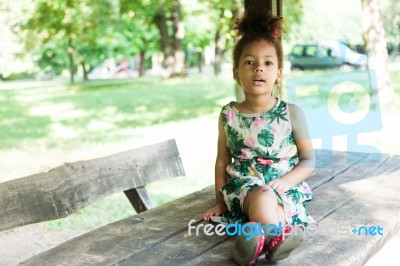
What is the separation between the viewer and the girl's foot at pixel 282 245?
5.68ft

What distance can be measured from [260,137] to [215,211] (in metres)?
0.40

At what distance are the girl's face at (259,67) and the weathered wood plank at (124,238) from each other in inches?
25.7

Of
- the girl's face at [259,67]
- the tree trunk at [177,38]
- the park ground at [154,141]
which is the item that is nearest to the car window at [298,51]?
the tree trunk at [177,38]

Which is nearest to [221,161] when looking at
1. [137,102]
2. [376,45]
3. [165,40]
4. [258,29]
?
[258,29]

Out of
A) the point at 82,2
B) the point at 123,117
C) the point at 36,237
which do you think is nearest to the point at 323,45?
the point at 82,2

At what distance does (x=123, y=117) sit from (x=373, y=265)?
324 inches

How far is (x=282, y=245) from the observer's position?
1.73m

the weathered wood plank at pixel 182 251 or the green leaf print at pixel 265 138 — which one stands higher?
the green leaf print at pixel 265 138

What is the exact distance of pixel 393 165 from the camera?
11.0 feet

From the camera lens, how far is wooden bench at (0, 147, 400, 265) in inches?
73.4

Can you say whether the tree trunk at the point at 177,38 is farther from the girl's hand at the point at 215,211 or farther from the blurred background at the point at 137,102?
the girl's hand at the point at 215,211

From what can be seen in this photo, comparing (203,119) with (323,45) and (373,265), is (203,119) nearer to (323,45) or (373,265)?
(373,265)

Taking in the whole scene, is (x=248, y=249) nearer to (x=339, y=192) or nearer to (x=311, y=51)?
(x=339, y=192)

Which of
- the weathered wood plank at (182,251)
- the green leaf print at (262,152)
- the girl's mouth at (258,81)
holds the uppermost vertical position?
the girl's mouth at (258,81)
